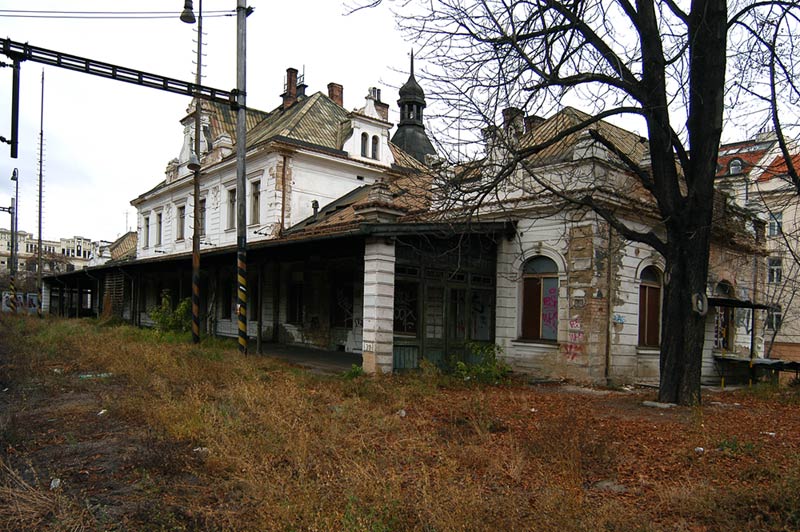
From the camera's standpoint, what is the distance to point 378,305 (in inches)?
465

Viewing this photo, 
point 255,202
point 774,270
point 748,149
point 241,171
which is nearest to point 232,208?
point 255,202

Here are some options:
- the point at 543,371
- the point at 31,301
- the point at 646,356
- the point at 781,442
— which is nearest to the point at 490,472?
the point at 781,442

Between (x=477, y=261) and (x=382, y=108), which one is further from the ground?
(x=382, y=108)

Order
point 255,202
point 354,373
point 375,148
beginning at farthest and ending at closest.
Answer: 1. point 375,148
2. point 255,202
3. point 354,373

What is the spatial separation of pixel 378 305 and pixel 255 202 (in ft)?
39.0

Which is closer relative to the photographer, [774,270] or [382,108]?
[774,270]

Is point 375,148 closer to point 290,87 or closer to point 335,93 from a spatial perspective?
point 335,93

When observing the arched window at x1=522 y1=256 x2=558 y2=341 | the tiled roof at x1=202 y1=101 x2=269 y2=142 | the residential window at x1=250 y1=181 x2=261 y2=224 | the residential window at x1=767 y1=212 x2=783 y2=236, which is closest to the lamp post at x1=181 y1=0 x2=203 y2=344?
the residential window at x1=250 y1=181 x2=261 y2=224

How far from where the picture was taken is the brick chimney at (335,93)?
27.2m

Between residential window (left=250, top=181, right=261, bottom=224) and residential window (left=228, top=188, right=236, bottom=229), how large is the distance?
1594 millimetres

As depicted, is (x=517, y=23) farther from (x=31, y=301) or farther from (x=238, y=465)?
(x=31, y=301)

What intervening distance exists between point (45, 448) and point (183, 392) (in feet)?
9.46

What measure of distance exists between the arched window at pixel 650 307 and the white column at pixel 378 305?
20.4 ft

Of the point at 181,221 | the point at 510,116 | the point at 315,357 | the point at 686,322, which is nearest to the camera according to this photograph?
the point at 686,322
